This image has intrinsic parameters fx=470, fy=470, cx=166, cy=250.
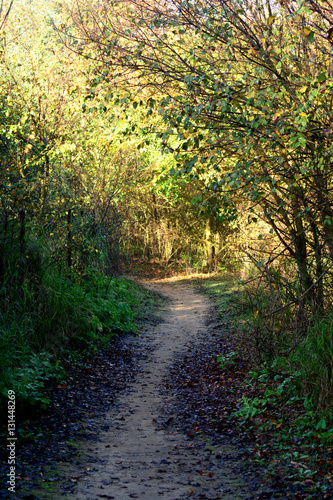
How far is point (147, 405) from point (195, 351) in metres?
2.83

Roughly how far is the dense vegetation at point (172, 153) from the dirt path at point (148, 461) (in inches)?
41.4

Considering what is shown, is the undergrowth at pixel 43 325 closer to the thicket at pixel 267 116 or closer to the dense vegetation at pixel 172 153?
the dense vegetation at pixel 172 153

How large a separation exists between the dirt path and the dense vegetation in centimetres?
105

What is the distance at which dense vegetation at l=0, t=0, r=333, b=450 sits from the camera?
5184mm

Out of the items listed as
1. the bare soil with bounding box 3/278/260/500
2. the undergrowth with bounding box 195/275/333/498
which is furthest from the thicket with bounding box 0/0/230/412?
the undergrowth with bounding box 195/275/333/498

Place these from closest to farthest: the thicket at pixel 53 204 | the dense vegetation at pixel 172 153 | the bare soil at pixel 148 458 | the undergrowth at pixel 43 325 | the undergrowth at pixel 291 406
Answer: the bare soil at pixel 148 458 → the undergrowth at pixel 291 406 → the dense vegetation at pixel 172 153 → the undergrowth at pixel 43 325 → the thicket at pixel 53 204

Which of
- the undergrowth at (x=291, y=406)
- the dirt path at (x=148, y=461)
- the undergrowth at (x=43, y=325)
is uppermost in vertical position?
the undergrowth at (x=43, y=325)

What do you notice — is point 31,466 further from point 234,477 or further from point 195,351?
point 195,351

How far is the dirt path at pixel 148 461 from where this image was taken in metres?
3.91

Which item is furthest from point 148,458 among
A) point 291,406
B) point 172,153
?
point 172,153

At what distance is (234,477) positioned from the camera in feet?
13.7

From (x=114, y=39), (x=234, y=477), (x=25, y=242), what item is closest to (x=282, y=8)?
(x=114, y=39)

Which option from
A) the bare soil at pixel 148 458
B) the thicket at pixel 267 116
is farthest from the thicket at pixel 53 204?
the bare soil at pixel 148 458

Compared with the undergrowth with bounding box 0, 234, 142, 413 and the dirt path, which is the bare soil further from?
the undergrowth with bounding box 0, 234, 142, 413
